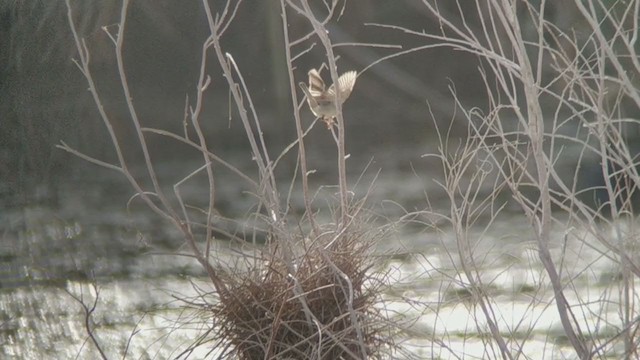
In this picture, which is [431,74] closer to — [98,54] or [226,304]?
[98,54]

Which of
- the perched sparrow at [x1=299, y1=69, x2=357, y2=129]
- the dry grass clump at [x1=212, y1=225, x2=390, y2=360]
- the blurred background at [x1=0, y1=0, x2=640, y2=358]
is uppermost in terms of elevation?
the blurred background at [x1=0, y1=0, x2=640, y2=358]

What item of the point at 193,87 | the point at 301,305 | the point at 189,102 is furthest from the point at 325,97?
the point at 193,87

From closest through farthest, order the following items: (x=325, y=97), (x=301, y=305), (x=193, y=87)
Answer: (x=301, y=305), (x=325, y=97), (x=193, y=87)

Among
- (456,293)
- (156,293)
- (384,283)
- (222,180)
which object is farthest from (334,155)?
(384,283)

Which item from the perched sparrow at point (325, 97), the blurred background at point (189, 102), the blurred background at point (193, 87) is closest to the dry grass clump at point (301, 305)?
A: the perched sparrow at point (325, 97)

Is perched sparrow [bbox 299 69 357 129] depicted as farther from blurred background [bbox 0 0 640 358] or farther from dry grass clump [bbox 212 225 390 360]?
blurred background [bbox 0 0 640 358]

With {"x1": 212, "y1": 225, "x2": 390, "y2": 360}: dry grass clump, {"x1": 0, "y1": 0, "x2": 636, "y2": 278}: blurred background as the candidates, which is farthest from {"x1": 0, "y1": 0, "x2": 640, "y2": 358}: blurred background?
{"x1": 212, "y1": 225, "x2": 390, "y2": 360}: dry grass clump

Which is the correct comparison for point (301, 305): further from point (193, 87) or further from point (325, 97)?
point (193, 87)

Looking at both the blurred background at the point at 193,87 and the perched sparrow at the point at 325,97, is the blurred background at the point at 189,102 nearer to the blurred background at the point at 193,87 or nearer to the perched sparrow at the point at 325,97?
the blurred background at the point at 193,87
